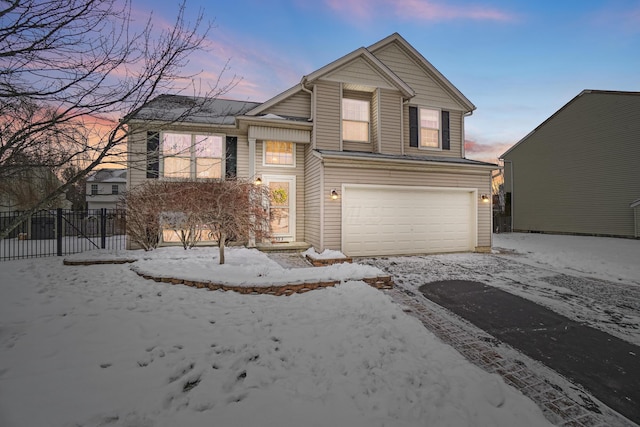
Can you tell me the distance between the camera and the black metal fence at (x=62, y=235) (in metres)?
9.50

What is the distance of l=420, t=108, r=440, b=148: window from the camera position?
1132 cm

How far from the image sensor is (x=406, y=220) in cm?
930

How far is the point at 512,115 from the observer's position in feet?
82.7

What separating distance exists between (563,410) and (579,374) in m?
0.87

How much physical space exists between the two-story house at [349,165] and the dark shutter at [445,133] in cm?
127

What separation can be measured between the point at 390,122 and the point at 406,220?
13.3 ft

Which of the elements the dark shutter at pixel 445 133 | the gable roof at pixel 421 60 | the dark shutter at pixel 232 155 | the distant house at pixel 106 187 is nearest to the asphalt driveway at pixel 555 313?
the dark shutter at pixel 445 133

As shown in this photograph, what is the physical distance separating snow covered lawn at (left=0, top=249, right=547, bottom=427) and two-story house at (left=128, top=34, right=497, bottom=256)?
4.82m

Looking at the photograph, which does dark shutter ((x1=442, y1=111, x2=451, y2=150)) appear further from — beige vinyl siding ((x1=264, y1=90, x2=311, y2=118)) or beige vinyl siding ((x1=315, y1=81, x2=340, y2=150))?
beige vinyl siding ((x1=264, y1=90, x2=311, y2=118))

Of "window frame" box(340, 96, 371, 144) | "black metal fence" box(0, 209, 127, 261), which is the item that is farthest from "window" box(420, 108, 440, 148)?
"black metal fence" box(0, 209, 127, 261)

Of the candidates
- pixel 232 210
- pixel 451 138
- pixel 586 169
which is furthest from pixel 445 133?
pixel 586 169

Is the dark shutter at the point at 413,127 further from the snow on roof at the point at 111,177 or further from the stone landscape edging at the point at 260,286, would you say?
the snow on roof at the point at 111,177

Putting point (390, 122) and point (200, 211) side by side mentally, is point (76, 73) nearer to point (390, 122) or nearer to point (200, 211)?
point (200, 211)

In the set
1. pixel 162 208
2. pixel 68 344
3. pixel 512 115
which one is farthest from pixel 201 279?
pixel 512 115
